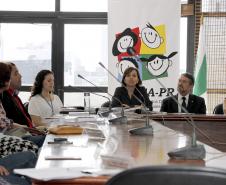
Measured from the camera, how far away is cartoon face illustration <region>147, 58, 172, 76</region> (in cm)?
661

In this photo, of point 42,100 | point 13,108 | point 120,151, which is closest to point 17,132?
point 13,108

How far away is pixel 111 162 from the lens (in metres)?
1.78

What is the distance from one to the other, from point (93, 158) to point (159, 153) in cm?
35

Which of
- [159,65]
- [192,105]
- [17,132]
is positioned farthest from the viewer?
[159,65]

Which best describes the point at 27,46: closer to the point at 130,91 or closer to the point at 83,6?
the point at 83,6

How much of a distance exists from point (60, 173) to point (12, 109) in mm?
2827

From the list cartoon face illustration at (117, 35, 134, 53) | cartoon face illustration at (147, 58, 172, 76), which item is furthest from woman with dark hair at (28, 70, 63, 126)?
cartoon face illustration at (147, 58, 172, 76)

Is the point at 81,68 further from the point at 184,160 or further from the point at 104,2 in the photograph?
the point at 184,160

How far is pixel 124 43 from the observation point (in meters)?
6.66

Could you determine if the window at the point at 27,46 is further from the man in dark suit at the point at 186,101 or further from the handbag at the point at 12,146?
the handbag at the point at 12,146

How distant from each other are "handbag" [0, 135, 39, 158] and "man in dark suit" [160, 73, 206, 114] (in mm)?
2750

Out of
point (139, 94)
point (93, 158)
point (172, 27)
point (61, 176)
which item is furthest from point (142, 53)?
point (61, 176)

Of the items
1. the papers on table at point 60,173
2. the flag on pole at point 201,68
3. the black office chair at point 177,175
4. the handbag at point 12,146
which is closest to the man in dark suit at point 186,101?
the flag on pole at point 201,68

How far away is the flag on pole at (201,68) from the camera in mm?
6672
